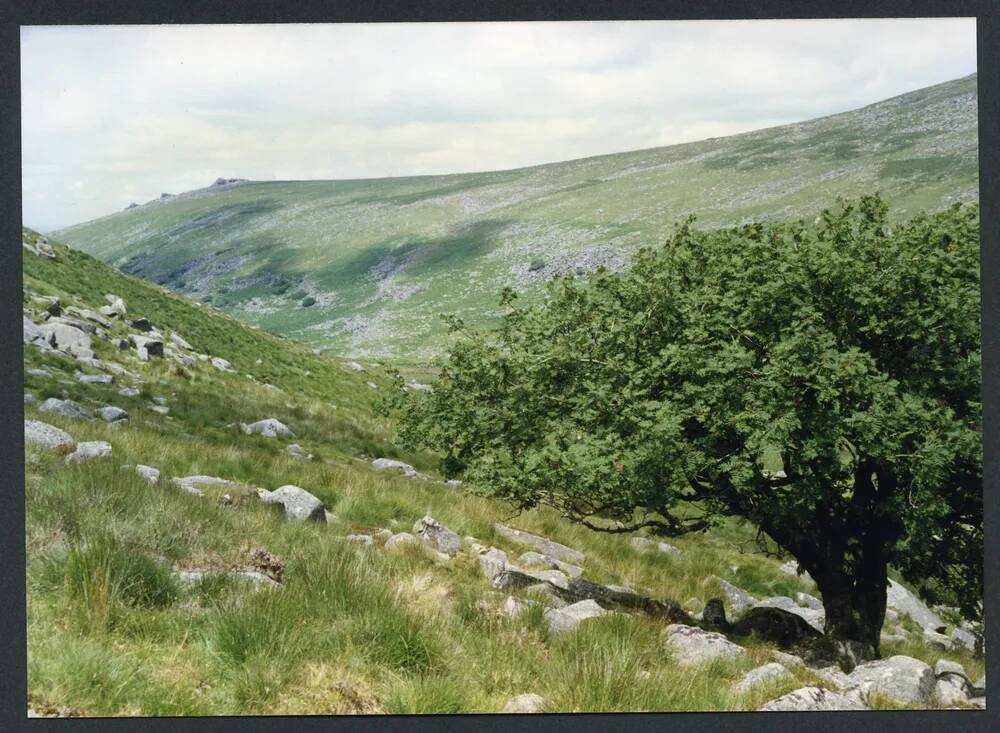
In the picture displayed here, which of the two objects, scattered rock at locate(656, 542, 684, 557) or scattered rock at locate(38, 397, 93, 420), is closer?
scattered rock at locate(38, 397, 93, 420)

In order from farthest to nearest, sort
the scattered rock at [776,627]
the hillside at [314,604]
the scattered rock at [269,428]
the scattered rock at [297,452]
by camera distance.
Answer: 1. the scattered rock at [269,428]
2. the scattered rock at [297,452]
3. the scattered rock at [776,627]
4. the hillside at [314,604]

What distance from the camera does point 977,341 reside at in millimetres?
7758

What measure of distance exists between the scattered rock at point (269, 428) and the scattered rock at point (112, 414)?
108 inches

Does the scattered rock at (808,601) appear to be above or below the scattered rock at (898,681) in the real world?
below

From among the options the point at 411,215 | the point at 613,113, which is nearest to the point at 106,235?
the point at 411,215

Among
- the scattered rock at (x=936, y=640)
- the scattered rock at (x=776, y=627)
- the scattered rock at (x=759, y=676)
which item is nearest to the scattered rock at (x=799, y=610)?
the scattered rock at (x=776, y=627)

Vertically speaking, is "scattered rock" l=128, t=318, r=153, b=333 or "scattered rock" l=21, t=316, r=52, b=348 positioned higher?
"scattered rock" l=21, t=316, r=52, b=348

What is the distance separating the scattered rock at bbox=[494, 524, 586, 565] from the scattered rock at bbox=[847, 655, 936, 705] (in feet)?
16.7

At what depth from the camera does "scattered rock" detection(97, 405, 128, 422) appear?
43.9 ft

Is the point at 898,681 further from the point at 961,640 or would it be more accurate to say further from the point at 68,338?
the point at 68,338

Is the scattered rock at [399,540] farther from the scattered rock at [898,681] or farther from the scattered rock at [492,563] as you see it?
the scattered rock at [898,681]

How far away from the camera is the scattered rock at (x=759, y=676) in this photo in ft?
21.3

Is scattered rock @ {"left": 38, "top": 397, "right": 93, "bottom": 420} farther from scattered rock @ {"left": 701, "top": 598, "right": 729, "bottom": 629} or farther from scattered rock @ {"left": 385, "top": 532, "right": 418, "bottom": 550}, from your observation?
scattered rock @ {"left": 701, "top": 598, "right": 729, "bottom": 629}

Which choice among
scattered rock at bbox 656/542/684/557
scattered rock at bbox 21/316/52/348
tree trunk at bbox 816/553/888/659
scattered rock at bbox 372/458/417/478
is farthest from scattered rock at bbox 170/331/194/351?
tree trunk at bbox 816/553/888/659
